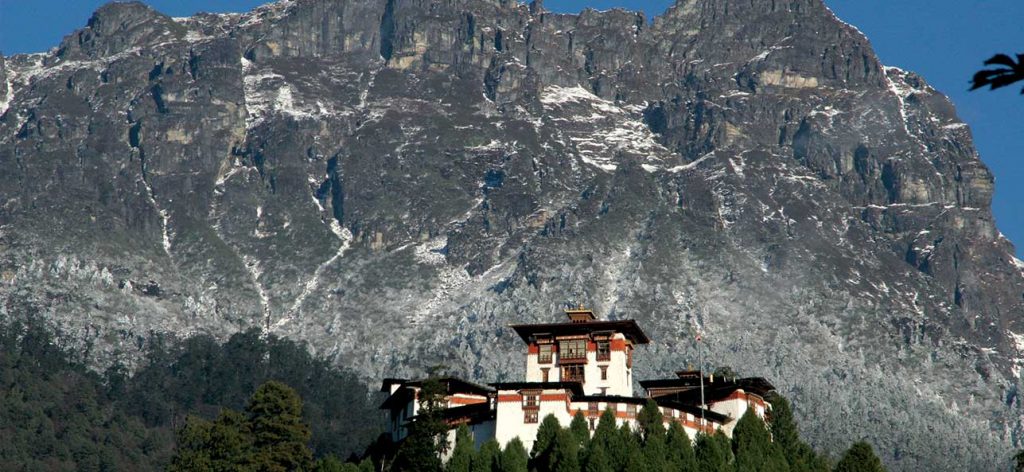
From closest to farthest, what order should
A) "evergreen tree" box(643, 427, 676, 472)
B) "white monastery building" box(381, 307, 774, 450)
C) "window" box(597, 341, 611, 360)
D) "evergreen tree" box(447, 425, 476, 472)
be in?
1. "evergreen tree" box(643, 427, 676, 472)
2. "evergreen tree" box(447, 425, 476, 472)
3. "white monastery building" box(381, 307, 774, 450)
4. "window" box(597, 341, 611, 360)

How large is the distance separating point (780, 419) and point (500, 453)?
2380cm

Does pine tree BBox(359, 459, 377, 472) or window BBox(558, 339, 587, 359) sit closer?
pine tree BBox(359, 459, 377, 472)

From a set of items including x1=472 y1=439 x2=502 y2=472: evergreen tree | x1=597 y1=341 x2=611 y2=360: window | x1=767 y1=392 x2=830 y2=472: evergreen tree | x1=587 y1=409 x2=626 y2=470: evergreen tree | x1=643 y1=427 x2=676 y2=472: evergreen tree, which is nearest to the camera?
x1=643 y1=427 x2=676 y2=472: evergreen tree

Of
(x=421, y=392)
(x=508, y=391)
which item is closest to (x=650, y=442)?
(x=508, y=391)

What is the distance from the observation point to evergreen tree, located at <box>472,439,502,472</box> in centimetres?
11488

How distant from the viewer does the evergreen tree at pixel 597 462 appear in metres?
110

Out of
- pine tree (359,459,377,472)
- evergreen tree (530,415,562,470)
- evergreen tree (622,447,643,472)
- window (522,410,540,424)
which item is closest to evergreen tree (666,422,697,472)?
evergreen tree (622,447,643,472)

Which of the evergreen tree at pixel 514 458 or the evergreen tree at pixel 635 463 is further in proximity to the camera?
the evergreen tree at pixel 514 458

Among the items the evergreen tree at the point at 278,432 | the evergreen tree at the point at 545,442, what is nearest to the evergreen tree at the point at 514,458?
the evergreen tree at the point at 545,442

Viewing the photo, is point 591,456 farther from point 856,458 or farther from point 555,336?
point 555,336

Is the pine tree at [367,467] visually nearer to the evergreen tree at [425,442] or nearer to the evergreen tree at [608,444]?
the evergreen tree at [425,442]

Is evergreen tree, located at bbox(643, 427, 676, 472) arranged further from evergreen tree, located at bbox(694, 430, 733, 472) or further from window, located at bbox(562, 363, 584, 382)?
window, located at bbox(562, 363, 584, 382)

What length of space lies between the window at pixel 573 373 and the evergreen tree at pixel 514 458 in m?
25.1

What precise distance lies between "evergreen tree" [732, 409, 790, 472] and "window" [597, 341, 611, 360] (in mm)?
22802
